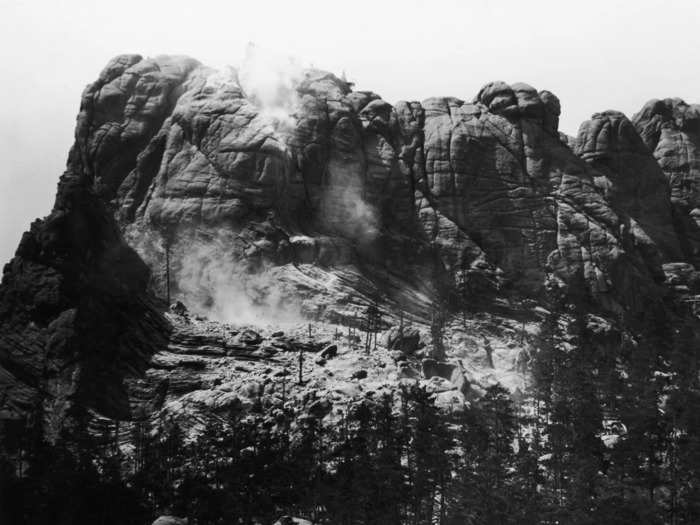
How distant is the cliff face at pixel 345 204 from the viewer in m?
150

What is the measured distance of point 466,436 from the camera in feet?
324

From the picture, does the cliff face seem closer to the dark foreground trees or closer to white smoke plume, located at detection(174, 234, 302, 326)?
white smoke plume, located at detection(174, 234, 302, 326)

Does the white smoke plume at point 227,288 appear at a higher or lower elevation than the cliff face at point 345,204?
lower

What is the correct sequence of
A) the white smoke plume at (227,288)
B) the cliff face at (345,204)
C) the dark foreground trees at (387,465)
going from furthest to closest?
the cliff face at (345,204) → the white smoke plume at (227,288) → the dark foreground trees at (387,465)

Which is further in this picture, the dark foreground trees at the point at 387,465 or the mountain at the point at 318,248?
the mountain at the point at 318,248

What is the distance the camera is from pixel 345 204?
168125mm

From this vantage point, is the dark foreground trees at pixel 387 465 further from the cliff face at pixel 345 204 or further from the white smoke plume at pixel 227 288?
the white smoke plume at pixel 227 288

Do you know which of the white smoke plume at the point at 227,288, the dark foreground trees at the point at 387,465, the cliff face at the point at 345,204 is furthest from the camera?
the cliff face at the point at 345,204

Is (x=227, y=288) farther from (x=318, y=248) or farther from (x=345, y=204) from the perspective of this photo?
(x=345, y=204)

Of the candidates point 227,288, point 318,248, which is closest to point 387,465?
point 227,288

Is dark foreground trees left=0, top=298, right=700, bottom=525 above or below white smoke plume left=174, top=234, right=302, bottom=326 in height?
below

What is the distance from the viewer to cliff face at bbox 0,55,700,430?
150125 millimetres

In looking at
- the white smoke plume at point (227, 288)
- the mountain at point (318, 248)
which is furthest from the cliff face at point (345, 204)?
the mountain at point (318, 248)

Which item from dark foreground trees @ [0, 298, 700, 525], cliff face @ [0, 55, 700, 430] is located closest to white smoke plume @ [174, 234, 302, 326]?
cliff face @ [0, 55, 700, 430]
